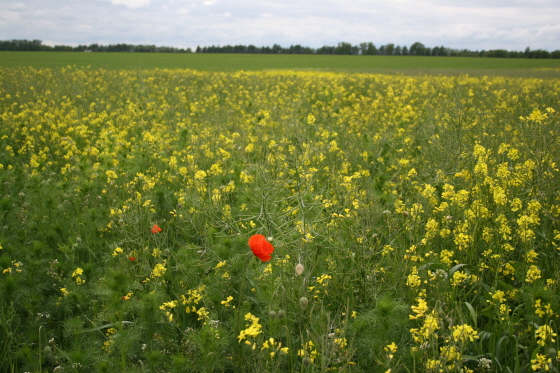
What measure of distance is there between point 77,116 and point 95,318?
7233 millimetres

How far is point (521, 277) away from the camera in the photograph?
2508mm

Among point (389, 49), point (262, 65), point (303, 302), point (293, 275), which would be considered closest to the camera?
point (303, 302)

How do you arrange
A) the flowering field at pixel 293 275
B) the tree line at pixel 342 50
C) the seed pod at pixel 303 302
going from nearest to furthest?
the seed pod at pixel 303 302 → the flowering field at pixel 293 275 → the tree line at pixel 342 50

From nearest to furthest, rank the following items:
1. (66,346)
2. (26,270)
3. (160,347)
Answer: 1. (160,347)
2. (66,346)
3. (26,270)

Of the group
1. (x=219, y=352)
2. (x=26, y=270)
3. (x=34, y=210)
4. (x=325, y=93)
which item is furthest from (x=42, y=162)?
(x=325, y=93)

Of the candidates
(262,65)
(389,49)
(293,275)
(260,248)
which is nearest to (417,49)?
(389,49)

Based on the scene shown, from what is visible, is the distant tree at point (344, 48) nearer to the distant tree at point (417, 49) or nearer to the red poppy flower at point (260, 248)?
the distant tree at point (417, 49)

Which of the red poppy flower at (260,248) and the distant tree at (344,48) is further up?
the distant tree at (344,48)

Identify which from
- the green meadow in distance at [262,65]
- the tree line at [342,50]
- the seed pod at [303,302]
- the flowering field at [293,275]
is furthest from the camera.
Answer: the tree line at [342,50]

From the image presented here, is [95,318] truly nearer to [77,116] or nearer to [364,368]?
[364,368]

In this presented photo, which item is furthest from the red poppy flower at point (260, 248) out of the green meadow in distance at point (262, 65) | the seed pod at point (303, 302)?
the green meadow in distance at point (262, 65)

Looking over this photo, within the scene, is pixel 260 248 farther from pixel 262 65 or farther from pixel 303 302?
pixel 262 65

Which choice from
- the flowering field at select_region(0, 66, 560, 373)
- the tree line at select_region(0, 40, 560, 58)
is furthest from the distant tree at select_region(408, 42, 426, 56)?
the flowering field at select_region(0, 66, 560, 373)

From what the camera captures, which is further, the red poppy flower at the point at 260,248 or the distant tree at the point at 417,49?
the distant tree at the point at 417,49
